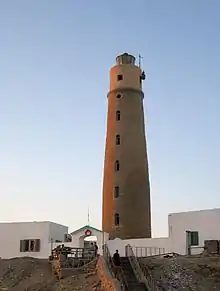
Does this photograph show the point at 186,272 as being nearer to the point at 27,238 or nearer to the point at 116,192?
the point at 116,192

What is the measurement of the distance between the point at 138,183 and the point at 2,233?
12.2 m

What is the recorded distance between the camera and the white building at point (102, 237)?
1502 inches

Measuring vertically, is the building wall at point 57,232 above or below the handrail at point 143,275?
above

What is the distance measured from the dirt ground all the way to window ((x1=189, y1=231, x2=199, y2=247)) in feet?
33.2

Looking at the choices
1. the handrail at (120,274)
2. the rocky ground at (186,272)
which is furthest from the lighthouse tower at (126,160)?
the handrail at (120,274)

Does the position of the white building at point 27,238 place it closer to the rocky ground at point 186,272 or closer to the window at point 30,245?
the window at point 30,245

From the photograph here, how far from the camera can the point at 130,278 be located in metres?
28.4

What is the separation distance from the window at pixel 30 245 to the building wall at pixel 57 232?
118 cm

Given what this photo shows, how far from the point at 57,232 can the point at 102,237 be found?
4417 mm

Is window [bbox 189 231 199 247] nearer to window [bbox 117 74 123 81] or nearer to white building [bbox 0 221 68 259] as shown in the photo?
white building [bbox 0 221 68 259]

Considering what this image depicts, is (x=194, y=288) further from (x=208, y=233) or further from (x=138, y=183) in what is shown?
(x=138, y=183)

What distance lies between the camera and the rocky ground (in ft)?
93.0

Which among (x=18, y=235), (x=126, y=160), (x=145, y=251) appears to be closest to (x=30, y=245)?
(x=18, y=235)

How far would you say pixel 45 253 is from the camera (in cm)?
4384
